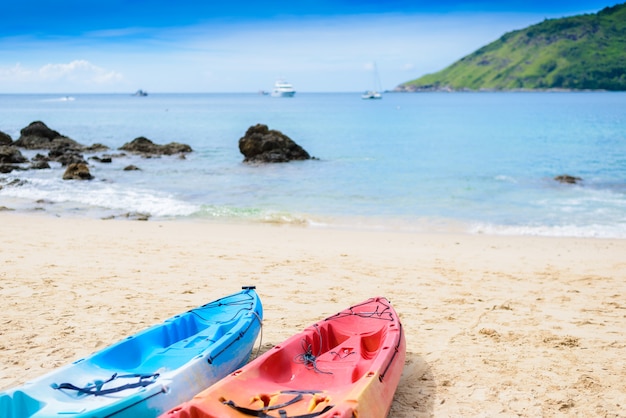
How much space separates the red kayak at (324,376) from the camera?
421cm

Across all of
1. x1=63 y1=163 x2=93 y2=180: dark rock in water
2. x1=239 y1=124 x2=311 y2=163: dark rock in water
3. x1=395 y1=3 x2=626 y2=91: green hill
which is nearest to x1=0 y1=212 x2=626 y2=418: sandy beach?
x1=63 y1=163 x2=93 y2=180: dark rock in water

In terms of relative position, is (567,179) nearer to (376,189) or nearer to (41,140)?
(376,189)

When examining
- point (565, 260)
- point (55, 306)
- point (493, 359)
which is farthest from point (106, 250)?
point (565, 260)

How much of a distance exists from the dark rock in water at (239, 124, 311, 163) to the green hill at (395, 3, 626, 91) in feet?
516

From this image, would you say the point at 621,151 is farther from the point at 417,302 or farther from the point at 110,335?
the point at 110,335

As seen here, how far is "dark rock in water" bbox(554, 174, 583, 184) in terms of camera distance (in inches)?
Answer: 855

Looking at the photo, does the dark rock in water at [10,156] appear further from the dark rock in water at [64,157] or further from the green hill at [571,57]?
the green hill at [571,57]

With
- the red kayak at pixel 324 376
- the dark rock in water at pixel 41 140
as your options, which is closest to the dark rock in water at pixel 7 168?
the dark rock in water at pixel 41 140

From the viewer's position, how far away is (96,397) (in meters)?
4.52

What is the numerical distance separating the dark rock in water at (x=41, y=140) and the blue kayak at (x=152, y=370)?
29.0 meters

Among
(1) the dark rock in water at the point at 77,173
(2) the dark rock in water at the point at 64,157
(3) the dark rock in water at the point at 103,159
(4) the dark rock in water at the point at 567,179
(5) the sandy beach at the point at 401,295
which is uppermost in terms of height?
(2) the dark rock in water at the point at 64,157

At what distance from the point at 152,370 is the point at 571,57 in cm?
19165

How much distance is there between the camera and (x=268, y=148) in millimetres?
A: 28000

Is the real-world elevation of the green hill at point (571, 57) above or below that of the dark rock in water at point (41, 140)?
above
